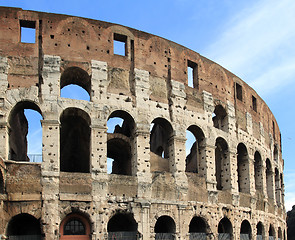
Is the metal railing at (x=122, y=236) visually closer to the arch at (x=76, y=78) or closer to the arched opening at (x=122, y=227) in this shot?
the arched opening at (x=122, y=227)

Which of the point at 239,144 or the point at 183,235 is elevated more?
→ the point at 239,144

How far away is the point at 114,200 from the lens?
17469 millimetres

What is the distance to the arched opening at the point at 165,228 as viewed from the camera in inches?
731

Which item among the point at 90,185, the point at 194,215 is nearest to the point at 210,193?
the point at 194,215

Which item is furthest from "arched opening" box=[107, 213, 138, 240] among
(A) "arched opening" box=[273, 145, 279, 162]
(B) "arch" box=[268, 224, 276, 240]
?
(A) "arched opening" box=[273, 145, 279, 162]

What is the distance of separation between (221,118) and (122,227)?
7.69 metres

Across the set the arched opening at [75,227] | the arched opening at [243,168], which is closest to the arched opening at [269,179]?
the arched opening at [243,168]

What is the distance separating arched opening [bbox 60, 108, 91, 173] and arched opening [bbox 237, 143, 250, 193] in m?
7.70

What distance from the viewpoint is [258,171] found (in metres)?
25.6

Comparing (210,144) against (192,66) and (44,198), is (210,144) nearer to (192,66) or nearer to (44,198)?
(192,66)

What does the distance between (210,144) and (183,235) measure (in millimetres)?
4407

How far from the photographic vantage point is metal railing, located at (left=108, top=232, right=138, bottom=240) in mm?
17281

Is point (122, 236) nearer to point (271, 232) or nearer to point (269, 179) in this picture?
point (271, 232)

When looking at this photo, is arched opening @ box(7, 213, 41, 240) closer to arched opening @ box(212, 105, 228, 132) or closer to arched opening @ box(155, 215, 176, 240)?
arched opening @ box(155, 215, 176, 240)
